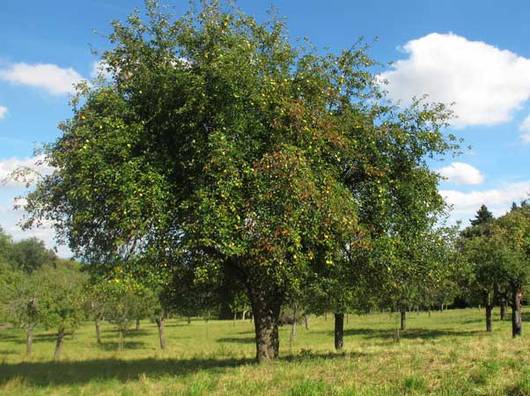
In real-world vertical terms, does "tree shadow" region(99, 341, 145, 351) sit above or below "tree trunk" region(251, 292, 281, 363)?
below

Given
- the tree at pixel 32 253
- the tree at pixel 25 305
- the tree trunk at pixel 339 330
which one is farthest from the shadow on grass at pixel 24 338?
the tree at pixel 32 253

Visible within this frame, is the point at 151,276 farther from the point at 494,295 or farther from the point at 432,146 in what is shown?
the point at 494,295

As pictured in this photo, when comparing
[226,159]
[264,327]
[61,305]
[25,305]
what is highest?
[226,159]

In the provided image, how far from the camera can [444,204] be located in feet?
58.4

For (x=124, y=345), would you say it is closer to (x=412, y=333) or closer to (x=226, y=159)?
(x=412, y=333)

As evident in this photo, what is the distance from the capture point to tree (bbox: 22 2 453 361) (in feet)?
43.8

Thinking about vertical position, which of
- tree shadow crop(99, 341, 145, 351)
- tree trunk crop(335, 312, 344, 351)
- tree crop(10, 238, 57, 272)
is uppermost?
tree crop(10, 238, 57, 272)

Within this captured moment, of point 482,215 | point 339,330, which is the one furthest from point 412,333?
point 482,215

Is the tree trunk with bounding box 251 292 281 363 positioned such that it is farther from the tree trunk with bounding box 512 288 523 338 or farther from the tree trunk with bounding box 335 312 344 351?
the tree trunk with bounding box 512 288 523 338

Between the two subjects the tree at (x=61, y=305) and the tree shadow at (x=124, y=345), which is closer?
the tree at (x=61, y=305)

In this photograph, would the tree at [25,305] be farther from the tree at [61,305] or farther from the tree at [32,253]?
the tree at [32,253]

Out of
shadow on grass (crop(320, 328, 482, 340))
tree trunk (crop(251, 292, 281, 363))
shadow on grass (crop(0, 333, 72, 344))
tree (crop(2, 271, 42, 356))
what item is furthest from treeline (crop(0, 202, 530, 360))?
shadow on grass (crop(0, 333, 72, 344))

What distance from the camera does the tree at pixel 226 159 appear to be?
13.4m

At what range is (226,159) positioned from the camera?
1334 centimetres
